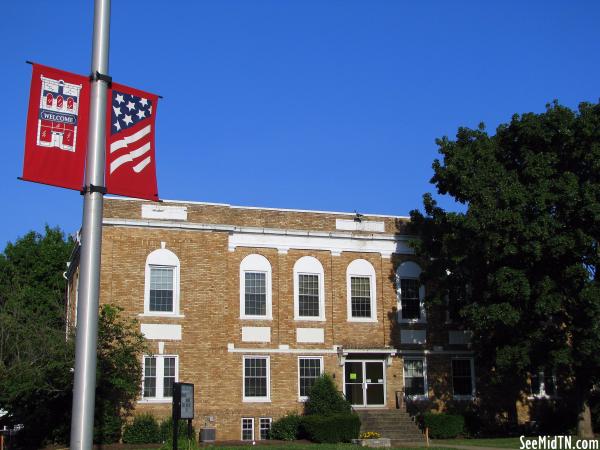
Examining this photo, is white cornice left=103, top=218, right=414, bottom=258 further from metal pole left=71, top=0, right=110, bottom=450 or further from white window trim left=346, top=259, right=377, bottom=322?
metal pole left=71, top=0, right=110, bottom=450

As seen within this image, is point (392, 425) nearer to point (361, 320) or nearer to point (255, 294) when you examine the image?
point (361, 320)

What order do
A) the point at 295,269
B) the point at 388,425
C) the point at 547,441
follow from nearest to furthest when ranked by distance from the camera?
the point at 547,441 → the point at 388,425 → the point at 295,269

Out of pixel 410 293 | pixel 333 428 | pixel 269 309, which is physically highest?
pixel 410 293

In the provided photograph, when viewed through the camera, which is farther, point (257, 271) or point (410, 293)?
point (410, 293)

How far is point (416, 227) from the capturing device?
110 ft

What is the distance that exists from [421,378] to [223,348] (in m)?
9.22

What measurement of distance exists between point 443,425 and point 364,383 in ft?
12.7

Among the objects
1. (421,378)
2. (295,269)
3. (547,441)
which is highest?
(295,269)

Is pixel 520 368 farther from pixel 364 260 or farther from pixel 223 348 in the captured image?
pixel 223 348

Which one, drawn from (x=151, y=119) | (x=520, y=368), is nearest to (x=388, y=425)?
(x=520, y=368)

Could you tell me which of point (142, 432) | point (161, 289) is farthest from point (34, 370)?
point (161, 289)

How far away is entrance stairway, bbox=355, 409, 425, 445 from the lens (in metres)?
30.8

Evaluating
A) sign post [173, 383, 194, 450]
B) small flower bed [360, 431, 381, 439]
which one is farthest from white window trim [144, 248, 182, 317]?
sign post [173, 383, 194, 450]

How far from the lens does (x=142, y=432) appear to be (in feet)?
93.9
